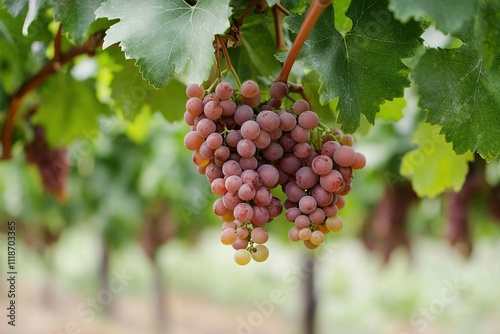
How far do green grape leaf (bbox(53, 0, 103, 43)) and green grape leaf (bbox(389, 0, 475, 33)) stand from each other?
18.0 inches

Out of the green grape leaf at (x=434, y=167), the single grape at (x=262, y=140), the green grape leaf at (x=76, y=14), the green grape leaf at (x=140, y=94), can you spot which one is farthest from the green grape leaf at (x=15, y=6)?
the green grape leaf at (x=434, y=167)

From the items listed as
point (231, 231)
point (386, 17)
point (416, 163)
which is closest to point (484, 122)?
point (386, 17)

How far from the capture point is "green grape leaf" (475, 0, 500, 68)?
659mm

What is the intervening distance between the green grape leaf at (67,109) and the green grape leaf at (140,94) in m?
0.35

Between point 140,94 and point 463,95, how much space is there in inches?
28.5

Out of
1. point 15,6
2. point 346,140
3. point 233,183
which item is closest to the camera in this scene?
point 233,183

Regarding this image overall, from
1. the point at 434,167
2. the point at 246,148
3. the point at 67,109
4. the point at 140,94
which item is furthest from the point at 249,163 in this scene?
the point at 67,109

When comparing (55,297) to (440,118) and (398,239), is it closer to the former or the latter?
(398,239)

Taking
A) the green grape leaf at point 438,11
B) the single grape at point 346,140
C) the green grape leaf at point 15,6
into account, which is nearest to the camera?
the green grape leaf at point 438,11

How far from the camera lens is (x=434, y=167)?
4.38 ft

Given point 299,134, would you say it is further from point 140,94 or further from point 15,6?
point 140,94

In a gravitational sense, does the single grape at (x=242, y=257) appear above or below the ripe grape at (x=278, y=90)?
below

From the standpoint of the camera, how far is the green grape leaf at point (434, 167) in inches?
50.2

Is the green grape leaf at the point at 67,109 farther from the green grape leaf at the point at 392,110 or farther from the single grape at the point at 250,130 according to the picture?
the single grape at the point at 250,130
